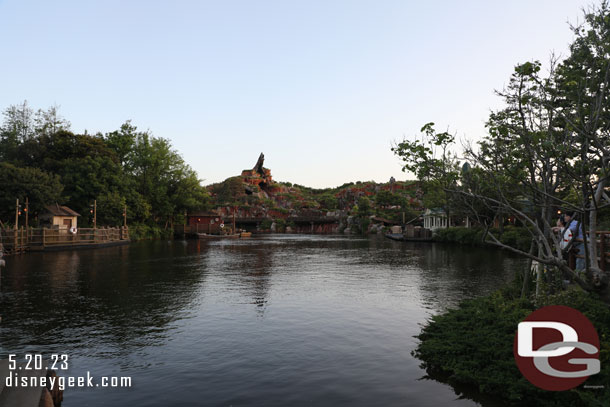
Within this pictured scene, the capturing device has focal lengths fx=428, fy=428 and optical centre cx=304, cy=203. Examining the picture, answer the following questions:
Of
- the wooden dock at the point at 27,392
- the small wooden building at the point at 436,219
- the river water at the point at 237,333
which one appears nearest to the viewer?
the wooden dock at the point at 27,392

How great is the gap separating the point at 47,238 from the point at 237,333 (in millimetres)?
39240

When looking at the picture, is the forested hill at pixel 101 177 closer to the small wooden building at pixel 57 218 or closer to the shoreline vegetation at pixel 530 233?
the small wooden building at pixel 57 218

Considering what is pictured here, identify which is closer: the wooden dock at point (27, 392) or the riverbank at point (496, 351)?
the wooden dock at point (27, 392)

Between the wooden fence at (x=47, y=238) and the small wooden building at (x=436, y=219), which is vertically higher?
the small wooden building at (x=436, y=219)

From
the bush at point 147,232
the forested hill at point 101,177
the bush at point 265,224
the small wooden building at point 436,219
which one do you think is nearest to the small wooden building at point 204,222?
the forested hill at point 101,177

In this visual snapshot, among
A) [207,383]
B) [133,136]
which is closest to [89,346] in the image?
[207,383]

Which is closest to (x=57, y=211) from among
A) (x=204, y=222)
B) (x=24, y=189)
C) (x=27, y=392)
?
(x=24, y=189)

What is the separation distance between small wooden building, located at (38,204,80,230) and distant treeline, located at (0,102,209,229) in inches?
42.2

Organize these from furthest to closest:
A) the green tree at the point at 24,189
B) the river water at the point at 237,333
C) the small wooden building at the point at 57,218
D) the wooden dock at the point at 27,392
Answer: the small wooden building at the point at 57,218
the green tree at the point at 24,189
the river water at the point at 237,333
the wooden dock at the point at 27,392

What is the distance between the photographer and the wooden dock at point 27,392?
247 inches

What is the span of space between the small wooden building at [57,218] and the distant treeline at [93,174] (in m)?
1.07

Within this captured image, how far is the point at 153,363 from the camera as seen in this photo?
988 centimetres

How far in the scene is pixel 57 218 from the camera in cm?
5231

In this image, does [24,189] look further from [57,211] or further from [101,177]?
[101,177]
